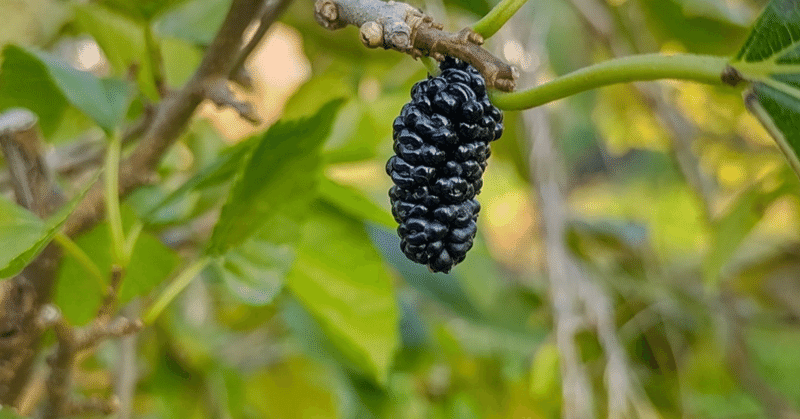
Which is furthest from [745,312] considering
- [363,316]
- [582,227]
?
[363,316]

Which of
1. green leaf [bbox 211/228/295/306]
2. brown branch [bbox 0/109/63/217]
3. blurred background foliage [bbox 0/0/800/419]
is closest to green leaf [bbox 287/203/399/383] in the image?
blurred background foliage [bbox 0/0/800/419]

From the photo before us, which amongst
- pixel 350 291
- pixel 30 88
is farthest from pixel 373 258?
pixel 30 88

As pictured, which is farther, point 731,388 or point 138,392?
point 731,388

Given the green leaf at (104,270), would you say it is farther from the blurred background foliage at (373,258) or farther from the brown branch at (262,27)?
the brown branch at (262,27)

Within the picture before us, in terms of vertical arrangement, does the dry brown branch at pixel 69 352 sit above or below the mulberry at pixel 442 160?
below

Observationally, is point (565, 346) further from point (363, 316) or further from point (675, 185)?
point (675, 185)

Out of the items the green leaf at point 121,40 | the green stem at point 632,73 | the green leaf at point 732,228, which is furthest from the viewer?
the green leaf at point 732,228

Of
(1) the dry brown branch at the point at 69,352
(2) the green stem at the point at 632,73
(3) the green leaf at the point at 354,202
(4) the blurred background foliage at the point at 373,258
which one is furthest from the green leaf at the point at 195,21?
(2) the green stem at the point at 632,73
